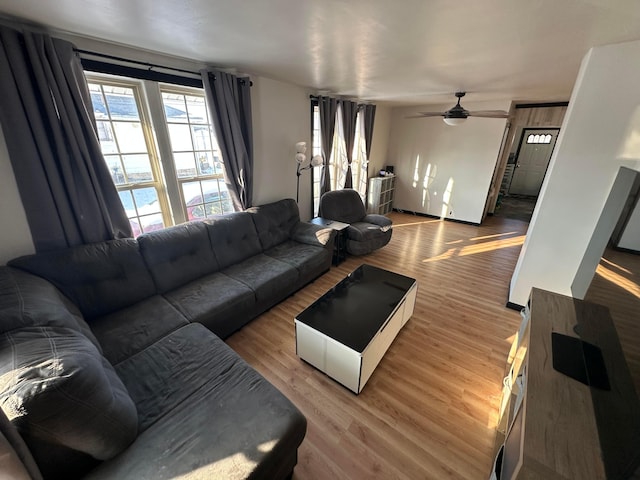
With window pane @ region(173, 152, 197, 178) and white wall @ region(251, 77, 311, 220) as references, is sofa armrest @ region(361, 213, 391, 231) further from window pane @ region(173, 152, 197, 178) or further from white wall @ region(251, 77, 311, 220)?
window pane @ region(173, 152, 197, 178)

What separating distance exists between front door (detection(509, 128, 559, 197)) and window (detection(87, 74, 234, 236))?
8824 millimetres

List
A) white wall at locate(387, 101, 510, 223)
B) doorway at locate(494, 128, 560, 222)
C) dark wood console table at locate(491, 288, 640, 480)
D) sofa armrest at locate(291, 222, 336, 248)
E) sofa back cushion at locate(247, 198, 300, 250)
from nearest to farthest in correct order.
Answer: dark wood console table at locate(491, 288, 640, 480)
sofa back cushion at locate(247, 198, 300, 250)
sofa armrest at locate(291, 222, 336, 248)
white wall at locate(387, 101, 510, 223)
doorway at locate(494, 128, 560, 222)

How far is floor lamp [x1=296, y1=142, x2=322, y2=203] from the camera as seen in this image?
10.8 feet

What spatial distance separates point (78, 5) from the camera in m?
1.27

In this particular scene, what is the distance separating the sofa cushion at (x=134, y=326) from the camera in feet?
5.11

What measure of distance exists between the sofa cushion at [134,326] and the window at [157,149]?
2.79ft

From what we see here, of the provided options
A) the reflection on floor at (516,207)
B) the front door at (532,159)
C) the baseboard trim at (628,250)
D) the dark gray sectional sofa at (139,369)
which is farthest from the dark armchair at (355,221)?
the front door at (532,159)

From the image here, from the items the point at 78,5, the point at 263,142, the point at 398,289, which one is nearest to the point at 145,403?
the point at 398,289

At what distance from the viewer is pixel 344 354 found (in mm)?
1658

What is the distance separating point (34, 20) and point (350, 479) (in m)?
3.14

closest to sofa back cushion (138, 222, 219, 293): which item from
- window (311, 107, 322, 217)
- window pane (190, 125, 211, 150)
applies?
window pane (190, 125, 211, 150)

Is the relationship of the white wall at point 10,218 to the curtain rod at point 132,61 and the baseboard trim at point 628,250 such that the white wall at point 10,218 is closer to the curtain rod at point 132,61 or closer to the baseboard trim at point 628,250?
the curtain rod at point 132,61

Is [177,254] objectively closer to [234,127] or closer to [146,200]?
[146,200]

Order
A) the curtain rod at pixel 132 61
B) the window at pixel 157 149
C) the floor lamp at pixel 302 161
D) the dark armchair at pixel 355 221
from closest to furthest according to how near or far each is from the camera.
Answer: the curtain rod at pixel 132 61 < the window at pixel 157 149 < the floor lamp at pixel 302 161 < the dark armchair at pixel 355 221
